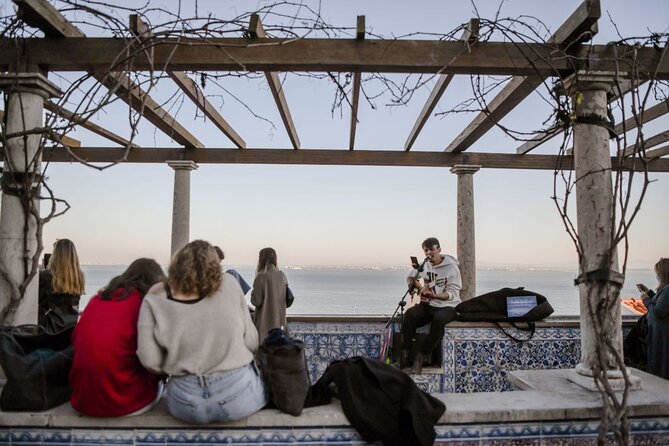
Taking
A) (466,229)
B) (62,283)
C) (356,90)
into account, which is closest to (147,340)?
(62,283)

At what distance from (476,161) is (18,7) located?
5687mm

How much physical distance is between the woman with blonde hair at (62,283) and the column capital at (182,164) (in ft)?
11.0

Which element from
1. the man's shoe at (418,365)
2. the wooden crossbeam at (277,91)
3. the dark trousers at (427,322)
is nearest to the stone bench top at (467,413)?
the dark trousers at (427,322)

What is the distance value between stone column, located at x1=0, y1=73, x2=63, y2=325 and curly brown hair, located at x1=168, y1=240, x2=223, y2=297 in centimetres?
147

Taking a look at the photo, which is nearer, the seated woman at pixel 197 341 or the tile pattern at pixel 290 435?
the seated woman at pixel 197 341

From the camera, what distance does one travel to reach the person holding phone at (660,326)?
3.66 meters

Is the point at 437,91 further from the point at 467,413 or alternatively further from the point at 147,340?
the point at 147,340

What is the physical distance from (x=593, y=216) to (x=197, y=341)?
8.20ft

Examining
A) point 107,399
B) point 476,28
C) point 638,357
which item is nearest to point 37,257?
point 107,399

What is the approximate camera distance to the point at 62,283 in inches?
138

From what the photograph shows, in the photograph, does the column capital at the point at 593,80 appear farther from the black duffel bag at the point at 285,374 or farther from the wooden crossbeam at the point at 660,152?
the wooden crossbeam at the point at 660,152

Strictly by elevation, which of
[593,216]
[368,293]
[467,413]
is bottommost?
[368,293]

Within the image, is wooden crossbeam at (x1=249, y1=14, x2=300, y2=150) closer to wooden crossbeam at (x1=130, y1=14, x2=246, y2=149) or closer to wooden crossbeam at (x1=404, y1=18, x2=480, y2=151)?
wooden crossbeam at (x1=130, y1=14, x2=246, y2=149)

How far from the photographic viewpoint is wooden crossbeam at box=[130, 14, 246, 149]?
10.1ft
